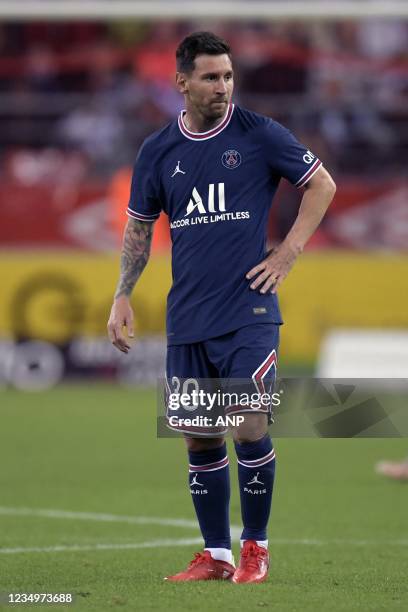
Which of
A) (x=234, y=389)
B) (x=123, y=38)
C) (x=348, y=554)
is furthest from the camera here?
(x=123, y=38)

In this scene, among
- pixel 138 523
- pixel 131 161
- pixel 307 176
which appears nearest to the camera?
pixel 307 176

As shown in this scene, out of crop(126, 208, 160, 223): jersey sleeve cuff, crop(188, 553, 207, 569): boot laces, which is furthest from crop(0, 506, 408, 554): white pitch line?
crop(126, 208, 160, 223): jersey sleeve cuff

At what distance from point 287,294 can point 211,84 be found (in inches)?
443

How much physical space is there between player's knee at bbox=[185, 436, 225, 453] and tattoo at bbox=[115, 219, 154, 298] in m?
0.75

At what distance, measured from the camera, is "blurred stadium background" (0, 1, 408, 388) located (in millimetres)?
17047

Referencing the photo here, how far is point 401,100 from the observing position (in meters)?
18.7

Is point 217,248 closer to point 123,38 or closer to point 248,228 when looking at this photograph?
point 248,228

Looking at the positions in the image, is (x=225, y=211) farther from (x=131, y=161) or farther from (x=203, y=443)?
(x=131, y=161)

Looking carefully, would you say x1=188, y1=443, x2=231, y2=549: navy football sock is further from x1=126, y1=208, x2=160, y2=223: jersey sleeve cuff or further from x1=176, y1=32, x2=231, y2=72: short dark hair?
x1=176, y1=32, x2=231, y2=72: short dark hair

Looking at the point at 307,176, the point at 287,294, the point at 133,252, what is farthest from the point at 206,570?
the point at 287,294

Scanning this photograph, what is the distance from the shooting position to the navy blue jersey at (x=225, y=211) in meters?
5.93

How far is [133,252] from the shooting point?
6316mm

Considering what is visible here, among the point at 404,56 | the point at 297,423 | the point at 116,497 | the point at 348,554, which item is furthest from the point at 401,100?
the point at 348,554

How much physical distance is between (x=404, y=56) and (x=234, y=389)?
14.0 metres
